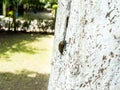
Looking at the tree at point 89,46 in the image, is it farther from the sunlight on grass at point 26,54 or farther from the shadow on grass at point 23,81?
the sunlight on grass at point 26,54

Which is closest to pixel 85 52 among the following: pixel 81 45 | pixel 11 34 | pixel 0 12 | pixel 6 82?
pixel 81 45

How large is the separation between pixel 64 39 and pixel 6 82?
10.8 m

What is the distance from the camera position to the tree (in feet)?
2.19

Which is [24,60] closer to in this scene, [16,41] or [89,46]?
[16,41]

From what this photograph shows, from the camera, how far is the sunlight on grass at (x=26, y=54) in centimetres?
1338

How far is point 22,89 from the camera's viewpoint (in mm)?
10492

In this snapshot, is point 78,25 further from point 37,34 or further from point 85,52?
point 37,34

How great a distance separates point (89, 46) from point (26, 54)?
1520cm

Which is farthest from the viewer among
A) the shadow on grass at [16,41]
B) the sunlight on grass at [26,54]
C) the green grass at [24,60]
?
the shadow on grass at [16,41]

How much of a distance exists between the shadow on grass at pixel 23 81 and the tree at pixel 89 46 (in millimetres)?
9986

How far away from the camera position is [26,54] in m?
15.8

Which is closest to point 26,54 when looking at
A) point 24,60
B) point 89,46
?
point 24,60

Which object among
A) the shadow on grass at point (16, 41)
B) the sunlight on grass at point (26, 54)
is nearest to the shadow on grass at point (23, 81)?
the sunlight on grass at point (26, 54)

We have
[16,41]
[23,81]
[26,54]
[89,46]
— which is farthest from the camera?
[16,41]
